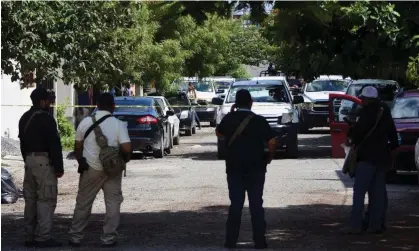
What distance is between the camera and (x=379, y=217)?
1193cm

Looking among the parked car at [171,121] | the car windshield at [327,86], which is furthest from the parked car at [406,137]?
the car windshield at [327,86]

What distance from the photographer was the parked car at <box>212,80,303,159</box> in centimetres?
2312

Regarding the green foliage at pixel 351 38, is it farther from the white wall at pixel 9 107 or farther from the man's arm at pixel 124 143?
the white wall at pixel 9 107

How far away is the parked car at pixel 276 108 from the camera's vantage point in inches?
910

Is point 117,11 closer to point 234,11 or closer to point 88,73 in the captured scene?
point 88,73

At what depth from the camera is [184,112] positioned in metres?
34.4

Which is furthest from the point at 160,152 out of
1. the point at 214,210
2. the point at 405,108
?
the point at 214,210

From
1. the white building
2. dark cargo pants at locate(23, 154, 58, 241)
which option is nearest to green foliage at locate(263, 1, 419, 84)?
dark cargo pants at locate(23, 154, 58, 241)

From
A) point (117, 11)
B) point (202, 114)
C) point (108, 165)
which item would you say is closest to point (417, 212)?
point (108, 165)

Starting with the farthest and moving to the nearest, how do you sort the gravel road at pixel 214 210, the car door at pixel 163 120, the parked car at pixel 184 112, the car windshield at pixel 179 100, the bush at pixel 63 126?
the car windshield at pixel 179 100 < the parked car at pixel 184 112 < the bush at pixel 63 126 < the car door at pixel 163 120 < the gravel road at pixel 214 210

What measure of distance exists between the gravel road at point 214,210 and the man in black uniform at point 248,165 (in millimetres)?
329

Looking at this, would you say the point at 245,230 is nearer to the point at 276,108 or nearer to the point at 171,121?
the point at 276,108

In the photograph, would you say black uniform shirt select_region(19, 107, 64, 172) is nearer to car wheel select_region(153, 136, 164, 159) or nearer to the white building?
car wheel select_region(153, 136, 164, 159)

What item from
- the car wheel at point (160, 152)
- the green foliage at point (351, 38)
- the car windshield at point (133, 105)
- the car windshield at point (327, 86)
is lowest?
the car wheel at point (160, 152)
